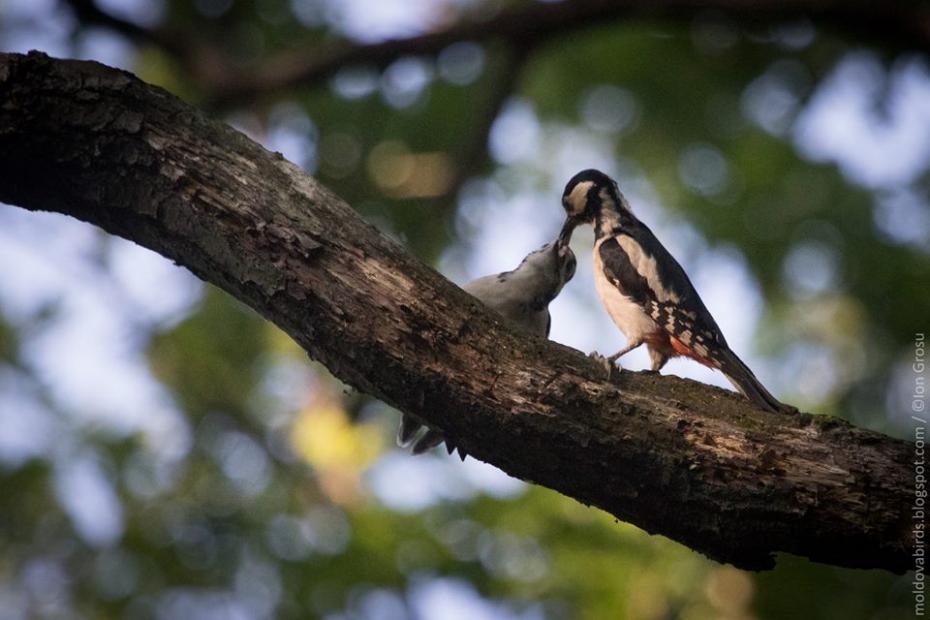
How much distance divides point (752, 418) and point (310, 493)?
20.8 ft

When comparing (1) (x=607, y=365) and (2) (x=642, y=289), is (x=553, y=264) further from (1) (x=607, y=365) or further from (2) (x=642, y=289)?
(1) (x=607, y=365)

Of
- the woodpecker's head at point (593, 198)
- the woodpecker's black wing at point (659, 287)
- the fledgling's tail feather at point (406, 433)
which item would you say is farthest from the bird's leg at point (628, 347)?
the fledgling's tail feather at point (406, 433)

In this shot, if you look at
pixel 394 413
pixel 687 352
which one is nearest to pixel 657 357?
pixel 687 352

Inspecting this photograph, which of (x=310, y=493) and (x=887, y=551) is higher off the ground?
(x=310, y=493)

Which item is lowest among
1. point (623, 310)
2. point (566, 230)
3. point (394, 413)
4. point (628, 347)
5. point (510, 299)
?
point (628, 347)

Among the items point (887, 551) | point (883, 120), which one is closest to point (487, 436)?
point (887, 551)

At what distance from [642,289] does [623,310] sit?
0.47 ft

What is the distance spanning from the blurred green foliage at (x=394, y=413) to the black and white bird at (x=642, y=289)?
2911mm

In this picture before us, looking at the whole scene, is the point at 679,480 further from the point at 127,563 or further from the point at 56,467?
the point at 56,467

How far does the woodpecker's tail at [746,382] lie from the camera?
3807 mm

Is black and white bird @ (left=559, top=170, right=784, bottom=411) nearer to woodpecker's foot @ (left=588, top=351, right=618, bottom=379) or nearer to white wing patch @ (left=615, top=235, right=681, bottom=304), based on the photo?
white wing patch @ (left=615, top=235, right=681, bottom=304)

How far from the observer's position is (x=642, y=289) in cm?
489

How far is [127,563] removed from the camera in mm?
9086

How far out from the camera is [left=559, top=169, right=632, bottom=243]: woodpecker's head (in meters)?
5.48
